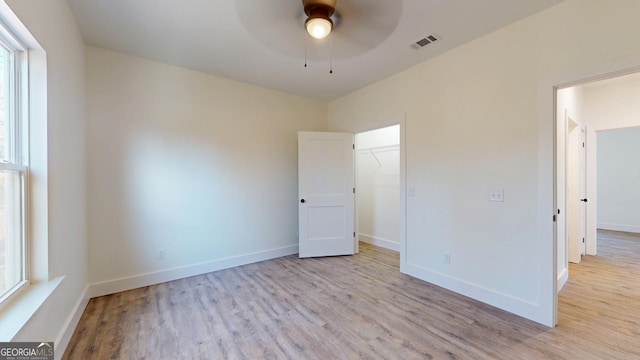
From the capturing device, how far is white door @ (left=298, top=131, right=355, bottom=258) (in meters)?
4.14

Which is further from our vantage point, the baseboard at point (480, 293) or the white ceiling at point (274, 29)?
the baseboard at point (480, 293)

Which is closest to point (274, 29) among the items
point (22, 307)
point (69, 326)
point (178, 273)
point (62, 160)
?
point (62, 160)

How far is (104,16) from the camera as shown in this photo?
89.4 inches

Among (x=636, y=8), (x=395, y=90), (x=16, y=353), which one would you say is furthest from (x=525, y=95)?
(x=16, y=353)

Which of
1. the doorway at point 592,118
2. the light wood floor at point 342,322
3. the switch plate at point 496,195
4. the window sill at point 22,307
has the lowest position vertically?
the light wood floor at point 342,322

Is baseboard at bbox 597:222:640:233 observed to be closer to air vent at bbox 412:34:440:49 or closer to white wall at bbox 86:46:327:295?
air vent at bbox 412:34:440:49

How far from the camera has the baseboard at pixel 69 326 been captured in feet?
5.88

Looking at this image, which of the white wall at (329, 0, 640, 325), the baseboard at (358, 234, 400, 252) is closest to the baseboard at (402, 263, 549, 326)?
the white wall at (329, 0, 640, 325)

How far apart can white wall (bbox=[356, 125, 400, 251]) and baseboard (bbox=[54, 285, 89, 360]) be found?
3.65 metres

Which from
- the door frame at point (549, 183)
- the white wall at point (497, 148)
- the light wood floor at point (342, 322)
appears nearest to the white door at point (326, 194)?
the light wood floor at point (342, 322)

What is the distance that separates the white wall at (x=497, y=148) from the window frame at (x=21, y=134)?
11.4 feet

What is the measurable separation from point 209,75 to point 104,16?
130cm

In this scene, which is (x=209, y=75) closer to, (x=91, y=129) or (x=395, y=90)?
(x=91, y=129)

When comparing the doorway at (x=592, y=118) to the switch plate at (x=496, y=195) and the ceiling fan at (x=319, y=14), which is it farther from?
the ceiling fan at (x=319, y=14)
